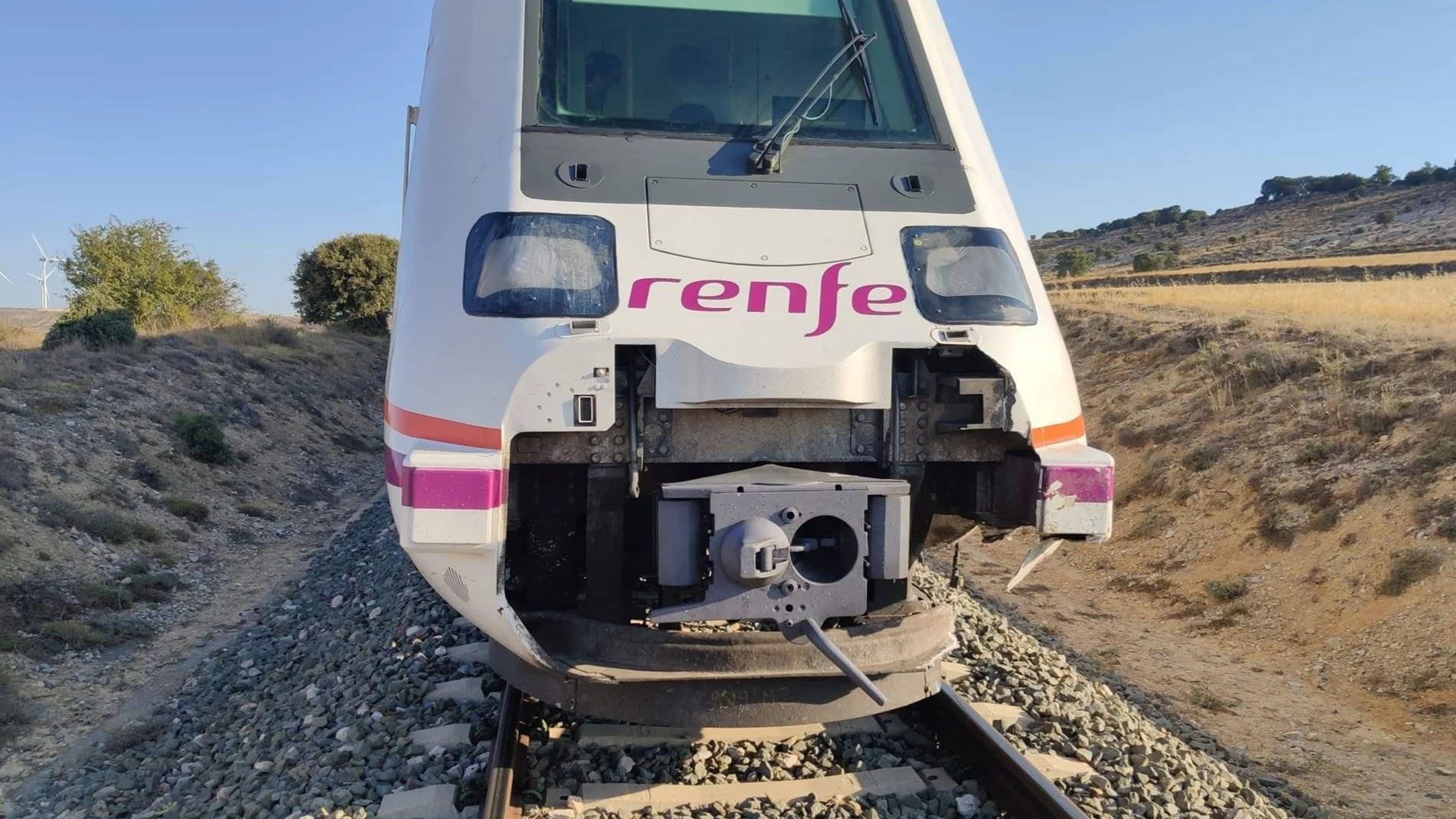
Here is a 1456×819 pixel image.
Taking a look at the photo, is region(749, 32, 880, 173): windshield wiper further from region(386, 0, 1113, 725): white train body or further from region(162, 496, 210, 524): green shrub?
region(162, 496, 210, 524): green shrub

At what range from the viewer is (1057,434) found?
4000 mm

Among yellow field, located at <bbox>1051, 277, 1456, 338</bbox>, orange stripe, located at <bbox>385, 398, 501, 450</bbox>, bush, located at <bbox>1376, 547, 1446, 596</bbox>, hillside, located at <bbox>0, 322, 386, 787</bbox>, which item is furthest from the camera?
yellow field, located at <bbox>1051, 277, 1456, 338</bbox>

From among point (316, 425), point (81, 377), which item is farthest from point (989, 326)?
point (316, 425)

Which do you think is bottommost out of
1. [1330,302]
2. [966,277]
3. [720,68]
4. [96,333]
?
[966,277]

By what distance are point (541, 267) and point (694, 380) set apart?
2.43 feet

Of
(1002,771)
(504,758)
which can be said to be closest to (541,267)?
(504,758)

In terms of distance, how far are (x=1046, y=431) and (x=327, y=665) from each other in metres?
4.39

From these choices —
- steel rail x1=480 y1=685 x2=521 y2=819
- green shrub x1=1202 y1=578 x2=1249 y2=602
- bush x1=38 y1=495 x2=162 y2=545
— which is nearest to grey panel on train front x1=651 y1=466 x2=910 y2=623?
steel rail x1=480 y1=685 x2=521 y2=819

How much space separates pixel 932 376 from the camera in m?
4.08

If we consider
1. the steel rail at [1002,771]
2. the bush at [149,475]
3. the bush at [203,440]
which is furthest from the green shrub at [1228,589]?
the bush at [203,440]

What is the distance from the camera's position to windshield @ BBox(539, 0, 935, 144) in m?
4.57

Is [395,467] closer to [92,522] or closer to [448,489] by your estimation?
[448,489]

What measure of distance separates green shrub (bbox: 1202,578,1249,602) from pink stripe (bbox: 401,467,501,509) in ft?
26.1

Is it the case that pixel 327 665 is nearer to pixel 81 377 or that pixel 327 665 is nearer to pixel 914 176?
pixel 914 176
